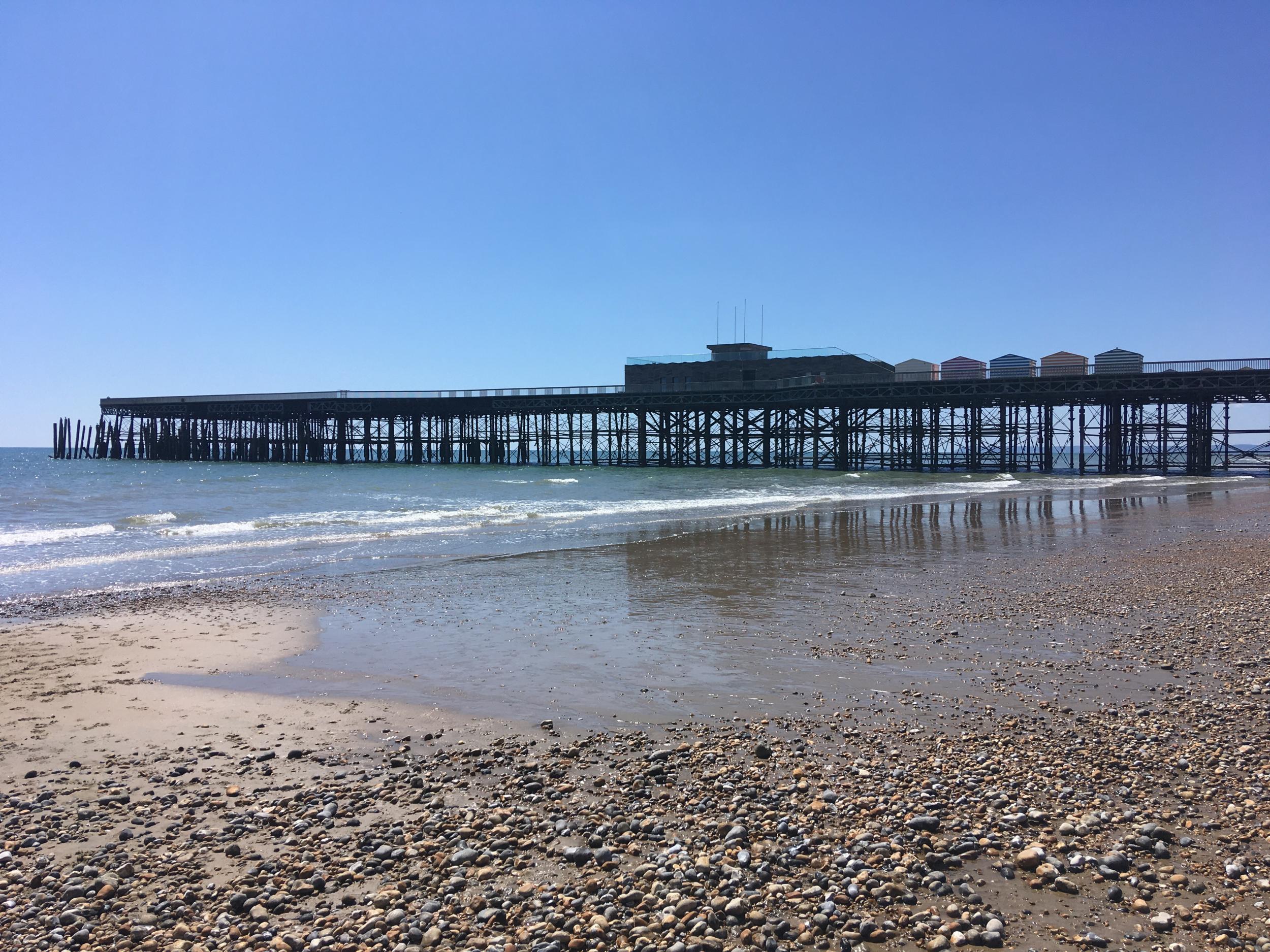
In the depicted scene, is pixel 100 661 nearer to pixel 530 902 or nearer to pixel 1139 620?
pixel 530 902

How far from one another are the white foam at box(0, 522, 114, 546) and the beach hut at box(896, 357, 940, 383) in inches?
1552

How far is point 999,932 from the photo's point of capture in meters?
3.20

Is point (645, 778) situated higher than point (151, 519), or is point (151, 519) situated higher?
point (151, 519)

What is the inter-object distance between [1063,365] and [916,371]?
25.0 feet

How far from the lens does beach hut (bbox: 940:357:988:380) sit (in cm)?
4591

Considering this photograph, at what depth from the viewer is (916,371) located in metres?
48.2

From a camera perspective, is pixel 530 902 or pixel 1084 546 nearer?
pixel 530 902

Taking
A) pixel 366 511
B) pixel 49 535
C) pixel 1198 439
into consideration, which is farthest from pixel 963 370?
pixel 49 535

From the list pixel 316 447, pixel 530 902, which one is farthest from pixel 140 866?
pixel 316 447

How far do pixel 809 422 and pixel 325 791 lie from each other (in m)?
55.5

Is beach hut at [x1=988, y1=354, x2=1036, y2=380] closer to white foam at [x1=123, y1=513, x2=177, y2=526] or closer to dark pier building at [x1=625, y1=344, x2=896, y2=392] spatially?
dark pier building at [x1=625, y1=344, x2=896, y2=392]

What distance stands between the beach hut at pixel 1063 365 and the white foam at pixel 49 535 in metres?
43.1

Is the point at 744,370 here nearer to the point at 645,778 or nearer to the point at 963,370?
the point at 963,370

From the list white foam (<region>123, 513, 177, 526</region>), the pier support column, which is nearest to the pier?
the pier support column
